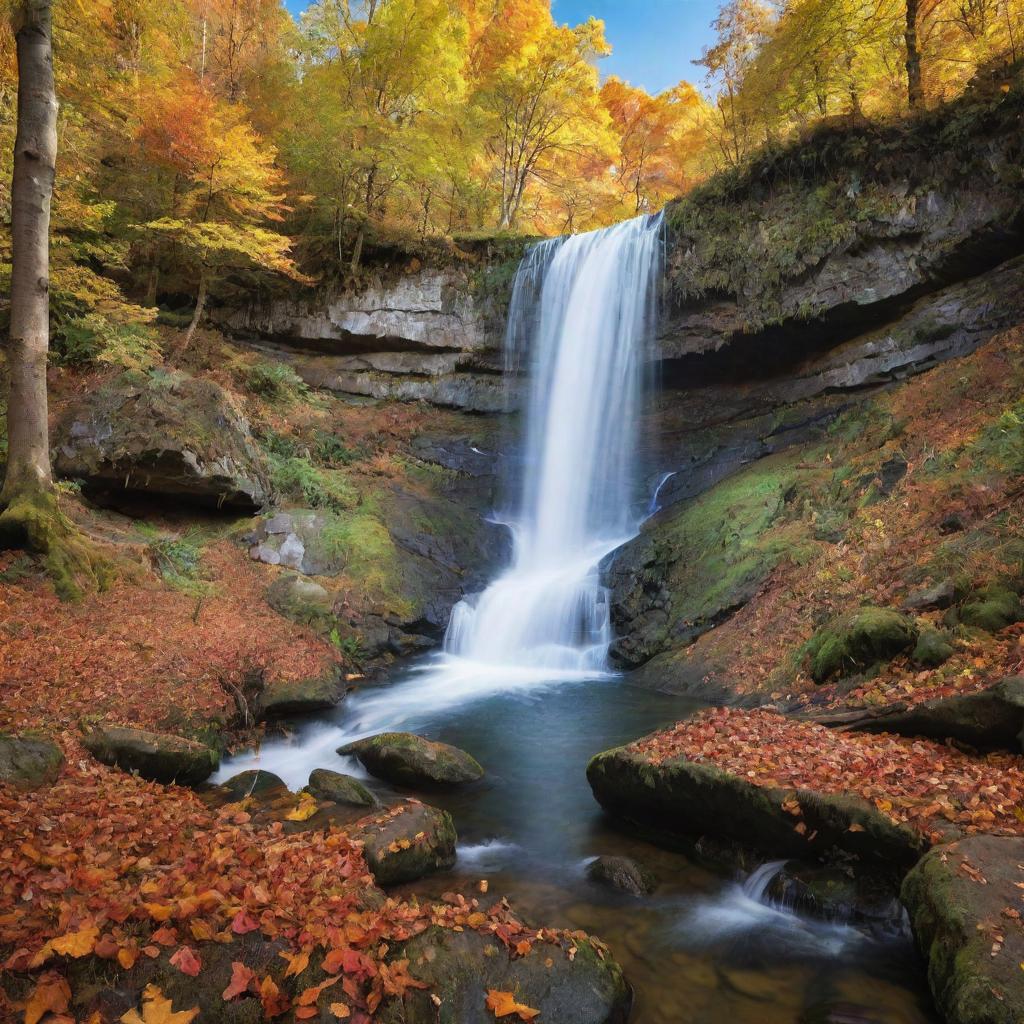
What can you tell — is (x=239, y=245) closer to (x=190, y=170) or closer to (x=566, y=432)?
(x=190, y=170)

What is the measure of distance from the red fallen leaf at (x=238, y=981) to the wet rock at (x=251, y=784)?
358 cm

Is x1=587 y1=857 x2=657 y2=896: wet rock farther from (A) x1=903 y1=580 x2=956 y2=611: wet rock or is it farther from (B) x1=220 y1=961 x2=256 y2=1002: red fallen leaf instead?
(A) x1=903 y1=580 x2=956 y2=611: wet rock

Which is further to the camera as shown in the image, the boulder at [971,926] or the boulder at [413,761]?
the boulder at [413,761]

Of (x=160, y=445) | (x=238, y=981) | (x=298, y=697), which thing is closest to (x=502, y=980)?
(x=238, y=981)

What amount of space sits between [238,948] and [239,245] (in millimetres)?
13864

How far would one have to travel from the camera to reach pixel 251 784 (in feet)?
20.5

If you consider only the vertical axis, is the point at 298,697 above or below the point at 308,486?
below

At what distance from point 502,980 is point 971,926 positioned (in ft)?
7.73

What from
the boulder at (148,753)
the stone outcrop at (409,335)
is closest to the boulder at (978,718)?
the boulder at (148,753)

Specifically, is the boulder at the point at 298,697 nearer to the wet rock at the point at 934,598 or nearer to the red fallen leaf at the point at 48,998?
the red fallen leaf at the point at 48,998

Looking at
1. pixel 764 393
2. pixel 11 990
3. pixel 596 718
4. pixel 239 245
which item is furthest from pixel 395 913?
pixel 764 393

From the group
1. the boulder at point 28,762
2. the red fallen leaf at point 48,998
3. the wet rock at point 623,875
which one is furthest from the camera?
the wet rock at point 623,875

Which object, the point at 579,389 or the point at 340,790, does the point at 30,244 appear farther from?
the point at 579,389

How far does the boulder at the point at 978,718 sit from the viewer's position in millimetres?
4711
